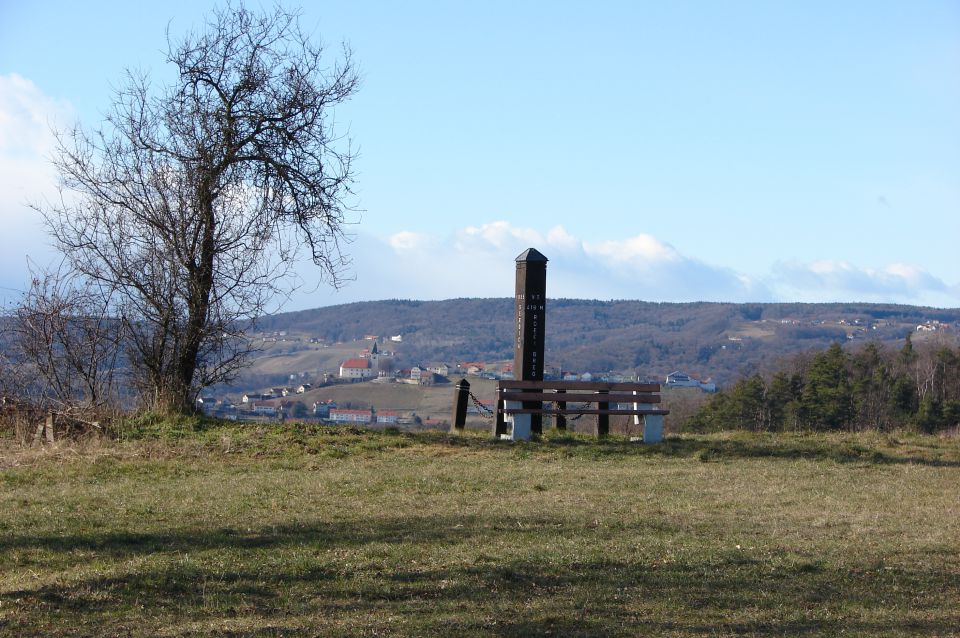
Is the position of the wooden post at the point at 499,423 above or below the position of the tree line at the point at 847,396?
above

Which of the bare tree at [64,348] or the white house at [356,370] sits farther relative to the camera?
the white house at [356,370]

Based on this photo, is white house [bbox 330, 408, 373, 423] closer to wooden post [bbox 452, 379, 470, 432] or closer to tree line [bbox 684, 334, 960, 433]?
wooden post [bbox 452, 379, 470, 432]

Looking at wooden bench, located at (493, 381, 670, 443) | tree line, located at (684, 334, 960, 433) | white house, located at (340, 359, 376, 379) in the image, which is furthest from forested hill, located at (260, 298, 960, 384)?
wooden bench, located at (493, 381, 670, 443)

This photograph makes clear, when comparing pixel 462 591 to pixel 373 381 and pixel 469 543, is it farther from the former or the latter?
pixel 373 381

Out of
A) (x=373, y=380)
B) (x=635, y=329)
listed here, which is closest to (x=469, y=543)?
(x=373, y=380)

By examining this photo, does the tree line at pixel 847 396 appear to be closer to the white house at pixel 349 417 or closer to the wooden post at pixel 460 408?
the white house at pixel 349 417

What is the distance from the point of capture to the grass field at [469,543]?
677cm

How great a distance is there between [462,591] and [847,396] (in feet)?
132

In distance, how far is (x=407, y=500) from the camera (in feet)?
38.5

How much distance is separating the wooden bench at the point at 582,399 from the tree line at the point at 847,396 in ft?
64.3

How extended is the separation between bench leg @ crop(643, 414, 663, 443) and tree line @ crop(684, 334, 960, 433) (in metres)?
19.7

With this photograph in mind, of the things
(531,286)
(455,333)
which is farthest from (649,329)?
(531,286)

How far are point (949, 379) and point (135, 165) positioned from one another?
143 ft

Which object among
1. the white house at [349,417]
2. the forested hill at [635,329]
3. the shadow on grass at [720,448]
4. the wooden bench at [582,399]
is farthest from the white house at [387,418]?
the forested hill at [635,329]
